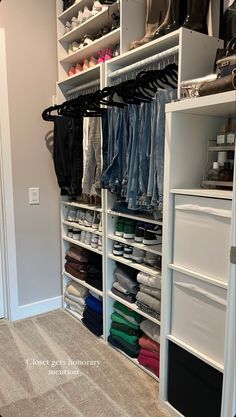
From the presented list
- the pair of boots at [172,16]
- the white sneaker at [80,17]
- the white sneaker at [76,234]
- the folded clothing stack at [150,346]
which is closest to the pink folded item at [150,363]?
the folded clothing stack at [150,346]

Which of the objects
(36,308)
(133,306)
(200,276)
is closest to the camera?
(200,276)

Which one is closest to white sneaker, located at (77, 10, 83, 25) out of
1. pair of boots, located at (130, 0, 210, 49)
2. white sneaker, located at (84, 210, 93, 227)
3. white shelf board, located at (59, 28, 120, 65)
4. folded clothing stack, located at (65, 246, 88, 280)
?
white shelf board, located at (59, 28, 120, 65)

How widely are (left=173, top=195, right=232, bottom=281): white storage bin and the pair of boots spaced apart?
0.88 metres

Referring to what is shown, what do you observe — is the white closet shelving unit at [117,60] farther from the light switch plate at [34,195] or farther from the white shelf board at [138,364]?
the light switch plate at [34,195]

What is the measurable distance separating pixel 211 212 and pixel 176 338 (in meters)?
0.67

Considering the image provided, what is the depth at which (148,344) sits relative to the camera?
1.89m

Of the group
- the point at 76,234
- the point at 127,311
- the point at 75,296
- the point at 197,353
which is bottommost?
the point at 75,296

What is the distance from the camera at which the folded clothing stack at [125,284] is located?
2002 millimetres

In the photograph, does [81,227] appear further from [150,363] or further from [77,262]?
[150,363]

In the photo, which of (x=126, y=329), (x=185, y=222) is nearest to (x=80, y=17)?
(x=185, y=222)

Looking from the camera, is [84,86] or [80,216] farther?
[80,216]

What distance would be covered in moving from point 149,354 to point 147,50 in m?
1.75

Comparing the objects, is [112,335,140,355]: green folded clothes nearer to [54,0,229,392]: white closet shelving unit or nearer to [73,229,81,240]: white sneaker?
[54,0,229,392]: white closet shelving unit

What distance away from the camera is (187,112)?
1.44 m
